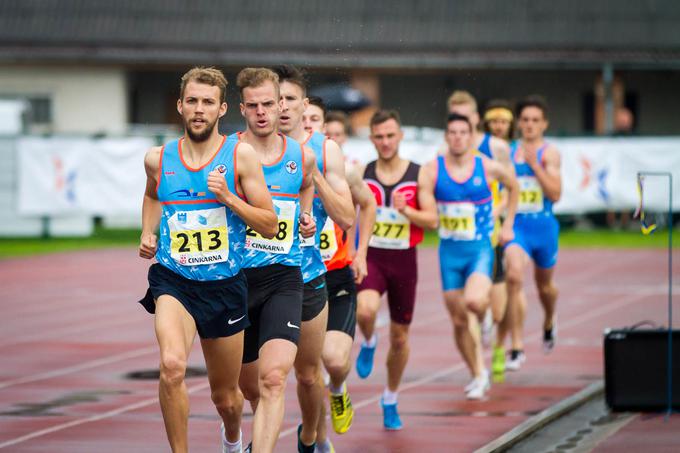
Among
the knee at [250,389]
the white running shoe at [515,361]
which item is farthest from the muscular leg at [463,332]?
the knee at [250,389]

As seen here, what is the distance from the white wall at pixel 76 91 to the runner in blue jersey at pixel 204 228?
1240 inches

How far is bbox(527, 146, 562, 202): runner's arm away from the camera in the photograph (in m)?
14.0

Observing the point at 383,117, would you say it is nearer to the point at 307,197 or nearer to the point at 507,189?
the point at 507,189

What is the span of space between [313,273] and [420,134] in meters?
23.5

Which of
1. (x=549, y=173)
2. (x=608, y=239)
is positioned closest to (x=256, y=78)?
(x=549, y=173)

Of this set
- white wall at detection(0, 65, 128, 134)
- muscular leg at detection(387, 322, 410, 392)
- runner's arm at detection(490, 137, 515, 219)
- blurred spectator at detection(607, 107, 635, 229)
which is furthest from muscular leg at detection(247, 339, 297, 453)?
white wall at detection(0, 65, 128, 134)

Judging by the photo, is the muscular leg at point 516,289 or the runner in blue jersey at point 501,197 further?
the muscular leg at point 516,289

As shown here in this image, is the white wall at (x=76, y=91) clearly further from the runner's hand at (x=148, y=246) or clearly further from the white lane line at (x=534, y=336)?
the runner's hand at (x=148, y=246)

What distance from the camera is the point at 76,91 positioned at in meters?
39.2

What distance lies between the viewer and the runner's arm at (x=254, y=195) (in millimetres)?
7520

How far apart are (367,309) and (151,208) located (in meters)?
3.01

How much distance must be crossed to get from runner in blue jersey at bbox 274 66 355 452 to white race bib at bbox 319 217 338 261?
0.32 m

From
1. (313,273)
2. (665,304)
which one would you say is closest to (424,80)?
(665,304)

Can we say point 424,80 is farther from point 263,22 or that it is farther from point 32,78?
point 32,78
